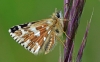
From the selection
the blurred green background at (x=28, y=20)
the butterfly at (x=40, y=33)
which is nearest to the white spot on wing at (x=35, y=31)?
the butterfly at (x=40, y=33)

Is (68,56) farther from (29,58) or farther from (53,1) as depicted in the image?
(53,1)

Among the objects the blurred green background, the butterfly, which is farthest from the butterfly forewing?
the blurred green background

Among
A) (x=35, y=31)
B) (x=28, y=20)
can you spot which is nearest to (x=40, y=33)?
(x=35, y=31)

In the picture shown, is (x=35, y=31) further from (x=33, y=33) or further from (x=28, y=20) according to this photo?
(x=28, y=20)

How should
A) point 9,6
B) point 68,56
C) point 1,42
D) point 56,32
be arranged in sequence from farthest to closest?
point 9,6
point 1,42
point 56,32
point 68,56

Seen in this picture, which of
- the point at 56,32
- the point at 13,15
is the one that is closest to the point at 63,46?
the point at 56,32

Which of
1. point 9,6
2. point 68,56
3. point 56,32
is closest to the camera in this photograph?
point 68,56

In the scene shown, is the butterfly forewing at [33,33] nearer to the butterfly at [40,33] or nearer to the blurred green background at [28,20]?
the butterfly at [40,33]
